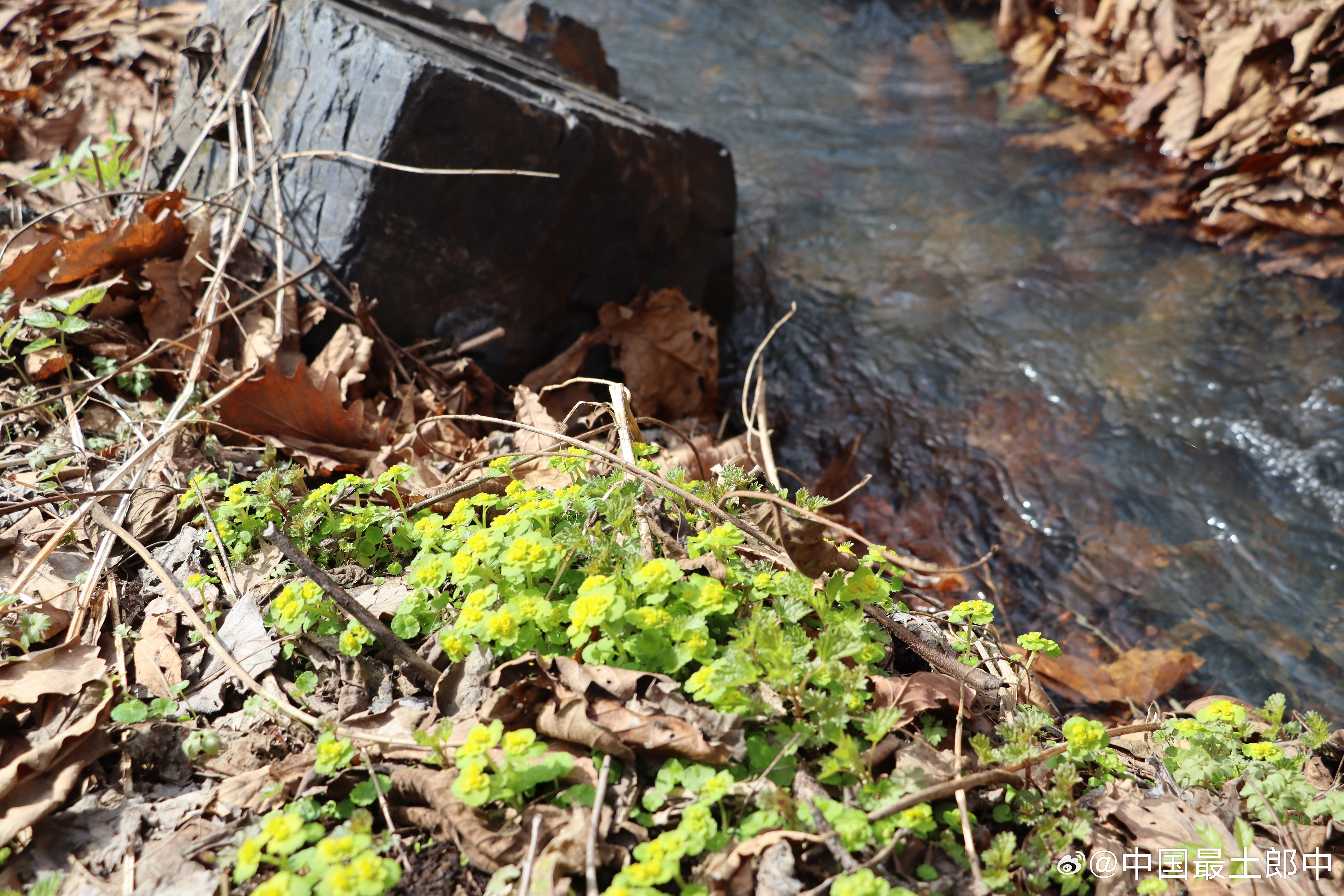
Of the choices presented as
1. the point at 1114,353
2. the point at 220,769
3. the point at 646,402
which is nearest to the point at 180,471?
the point at 220,769

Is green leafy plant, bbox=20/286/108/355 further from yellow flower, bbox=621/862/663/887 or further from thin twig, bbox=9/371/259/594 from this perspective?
yellow flower, bbox=621/862/663/887

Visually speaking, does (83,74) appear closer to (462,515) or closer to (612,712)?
(462,515)

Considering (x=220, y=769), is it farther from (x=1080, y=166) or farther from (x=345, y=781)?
(x=1080, y=166)

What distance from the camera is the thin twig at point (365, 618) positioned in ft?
6.01

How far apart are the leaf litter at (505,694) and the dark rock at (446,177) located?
0.81 metres

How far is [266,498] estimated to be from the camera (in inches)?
84.5

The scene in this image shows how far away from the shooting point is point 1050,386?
14.1 feet

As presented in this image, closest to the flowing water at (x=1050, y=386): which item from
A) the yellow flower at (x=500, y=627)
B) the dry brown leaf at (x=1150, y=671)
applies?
the dry brown leaf at (x=1150, y=671)

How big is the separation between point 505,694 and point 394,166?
2.35 meters

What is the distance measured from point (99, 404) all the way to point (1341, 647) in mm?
4663

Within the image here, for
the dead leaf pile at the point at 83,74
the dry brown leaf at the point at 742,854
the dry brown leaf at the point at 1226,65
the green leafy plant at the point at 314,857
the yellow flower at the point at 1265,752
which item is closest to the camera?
the green leafy plant at the point at 314,857

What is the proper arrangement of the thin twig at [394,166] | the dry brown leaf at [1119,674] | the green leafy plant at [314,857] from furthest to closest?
the thin twig at [394,166] < the dry brown leaf at [1119,674] < the green leafy plant at [314,857]

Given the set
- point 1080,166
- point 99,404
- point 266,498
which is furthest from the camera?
point 1080,166

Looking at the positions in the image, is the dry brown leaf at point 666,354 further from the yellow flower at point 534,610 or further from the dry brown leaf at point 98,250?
the yellow flower at point 534,610
